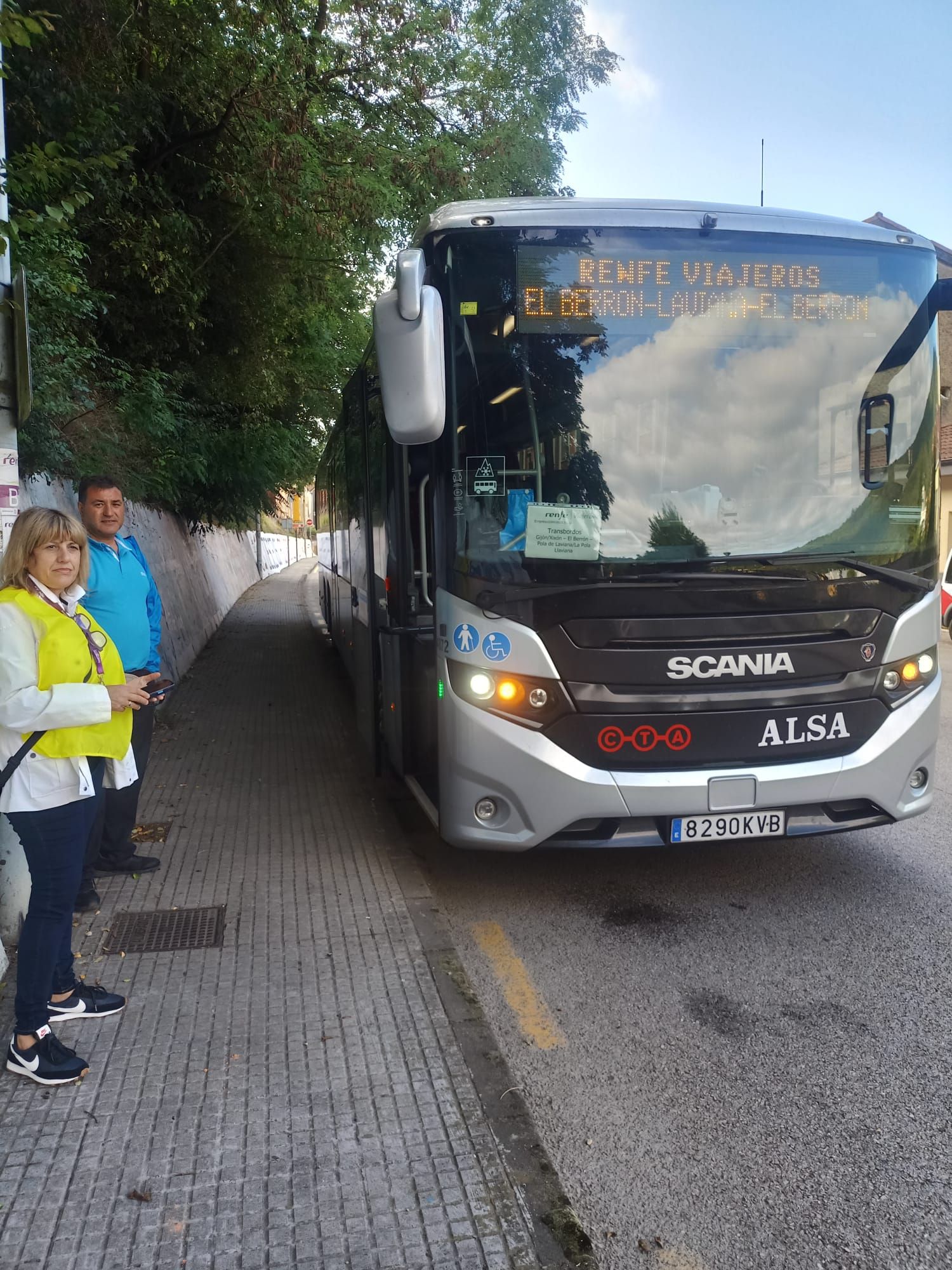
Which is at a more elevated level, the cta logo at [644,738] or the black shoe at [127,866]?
the cta logo at [644,738]

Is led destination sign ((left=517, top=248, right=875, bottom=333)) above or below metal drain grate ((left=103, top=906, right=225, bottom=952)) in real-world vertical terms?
above

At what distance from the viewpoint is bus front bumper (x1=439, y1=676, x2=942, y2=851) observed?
4.39 m

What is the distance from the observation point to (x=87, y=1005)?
3.69 m

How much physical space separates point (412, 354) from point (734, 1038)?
2.99 m

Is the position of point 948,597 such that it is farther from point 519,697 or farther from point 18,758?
point 18,758

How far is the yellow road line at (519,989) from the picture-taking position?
365cm

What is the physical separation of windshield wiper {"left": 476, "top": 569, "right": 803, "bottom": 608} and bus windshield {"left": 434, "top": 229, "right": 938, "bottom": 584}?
5 cm

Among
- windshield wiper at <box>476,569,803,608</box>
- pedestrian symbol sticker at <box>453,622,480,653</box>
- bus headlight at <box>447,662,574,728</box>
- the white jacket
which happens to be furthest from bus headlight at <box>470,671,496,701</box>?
the white jacket

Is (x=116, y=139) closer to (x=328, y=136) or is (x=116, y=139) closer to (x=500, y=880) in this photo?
(x=328, y=136)

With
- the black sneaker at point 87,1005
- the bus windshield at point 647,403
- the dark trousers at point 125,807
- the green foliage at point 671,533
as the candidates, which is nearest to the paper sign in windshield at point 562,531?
the bus windshield at point 647,403

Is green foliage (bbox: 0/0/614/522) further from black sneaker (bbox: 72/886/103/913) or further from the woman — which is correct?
black sneaker (bbox: 72/886/103/913)

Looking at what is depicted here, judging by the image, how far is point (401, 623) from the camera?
5359 mm

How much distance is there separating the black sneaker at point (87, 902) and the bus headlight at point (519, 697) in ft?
6.98

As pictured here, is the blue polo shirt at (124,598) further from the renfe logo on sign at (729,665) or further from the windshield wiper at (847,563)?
the windshield wiper at (847,563)
